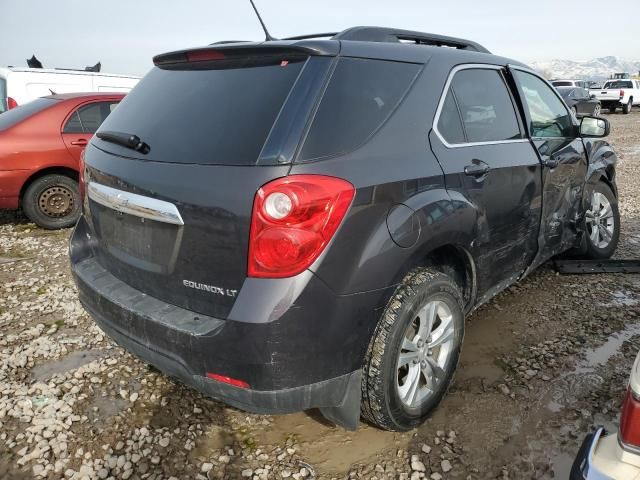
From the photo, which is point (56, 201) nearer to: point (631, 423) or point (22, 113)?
point (22, 113)

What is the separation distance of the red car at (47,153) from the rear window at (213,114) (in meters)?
3.85

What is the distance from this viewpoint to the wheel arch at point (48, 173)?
5594mm

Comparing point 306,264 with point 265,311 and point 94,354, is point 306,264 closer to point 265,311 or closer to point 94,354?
point 265,311

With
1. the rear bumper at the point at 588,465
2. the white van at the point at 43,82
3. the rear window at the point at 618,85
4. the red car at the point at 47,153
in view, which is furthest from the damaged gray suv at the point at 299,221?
the rear window at the point at 618,85


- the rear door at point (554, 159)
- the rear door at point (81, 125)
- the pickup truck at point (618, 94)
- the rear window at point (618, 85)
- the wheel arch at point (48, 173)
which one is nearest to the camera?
the rear door at point (554, 159)

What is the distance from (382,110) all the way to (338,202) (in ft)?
1.78

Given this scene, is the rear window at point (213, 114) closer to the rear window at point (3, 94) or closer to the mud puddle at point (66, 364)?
the mud puddle at point (66, 364)

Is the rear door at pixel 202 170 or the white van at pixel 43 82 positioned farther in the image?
the white van at pixel 43 82

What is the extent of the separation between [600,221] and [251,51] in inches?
146

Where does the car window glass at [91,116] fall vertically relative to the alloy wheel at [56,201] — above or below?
above

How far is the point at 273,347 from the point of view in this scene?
1.76 meters

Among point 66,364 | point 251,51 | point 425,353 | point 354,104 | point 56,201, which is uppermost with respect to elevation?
point 251,51

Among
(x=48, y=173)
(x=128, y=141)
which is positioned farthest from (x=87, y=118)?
(x=128, y=141)

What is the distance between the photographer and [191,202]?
6.04ft
